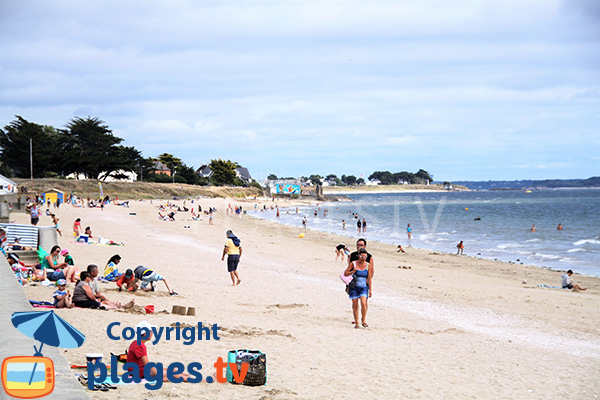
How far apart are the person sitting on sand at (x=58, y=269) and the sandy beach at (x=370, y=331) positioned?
Answer: 1.70ft

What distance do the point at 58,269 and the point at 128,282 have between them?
2.14m

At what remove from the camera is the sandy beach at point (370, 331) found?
22.7 feet

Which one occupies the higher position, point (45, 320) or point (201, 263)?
point (45, 320)

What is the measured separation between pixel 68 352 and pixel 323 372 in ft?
10.9

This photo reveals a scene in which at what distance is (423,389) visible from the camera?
6883mm

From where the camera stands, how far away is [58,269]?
12.6m

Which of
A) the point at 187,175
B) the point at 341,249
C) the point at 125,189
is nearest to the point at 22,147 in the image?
the point at 125,189

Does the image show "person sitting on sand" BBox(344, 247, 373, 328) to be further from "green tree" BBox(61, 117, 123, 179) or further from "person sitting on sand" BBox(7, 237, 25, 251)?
"green tree" BBox(61, 117, 123, 179)

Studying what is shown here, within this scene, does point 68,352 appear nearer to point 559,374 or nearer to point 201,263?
point 559,374

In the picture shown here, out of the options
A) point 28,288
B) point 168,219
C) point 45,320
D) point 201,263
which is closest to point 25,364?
point 45,320

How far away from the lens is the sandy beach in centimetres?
692

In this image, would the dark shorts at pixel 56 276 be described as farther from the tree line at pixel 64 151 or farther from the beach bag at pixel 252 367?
the tree line at pixel 64 151

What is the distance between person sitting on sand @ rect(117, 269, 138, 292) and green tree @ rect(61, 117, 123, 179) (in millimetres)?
70388

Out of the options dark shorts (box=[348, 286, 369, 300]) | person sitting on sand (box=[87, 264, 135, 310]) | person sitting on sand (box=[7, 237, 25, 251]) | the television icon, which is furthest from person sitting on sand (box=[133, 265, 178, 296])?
the television icon
